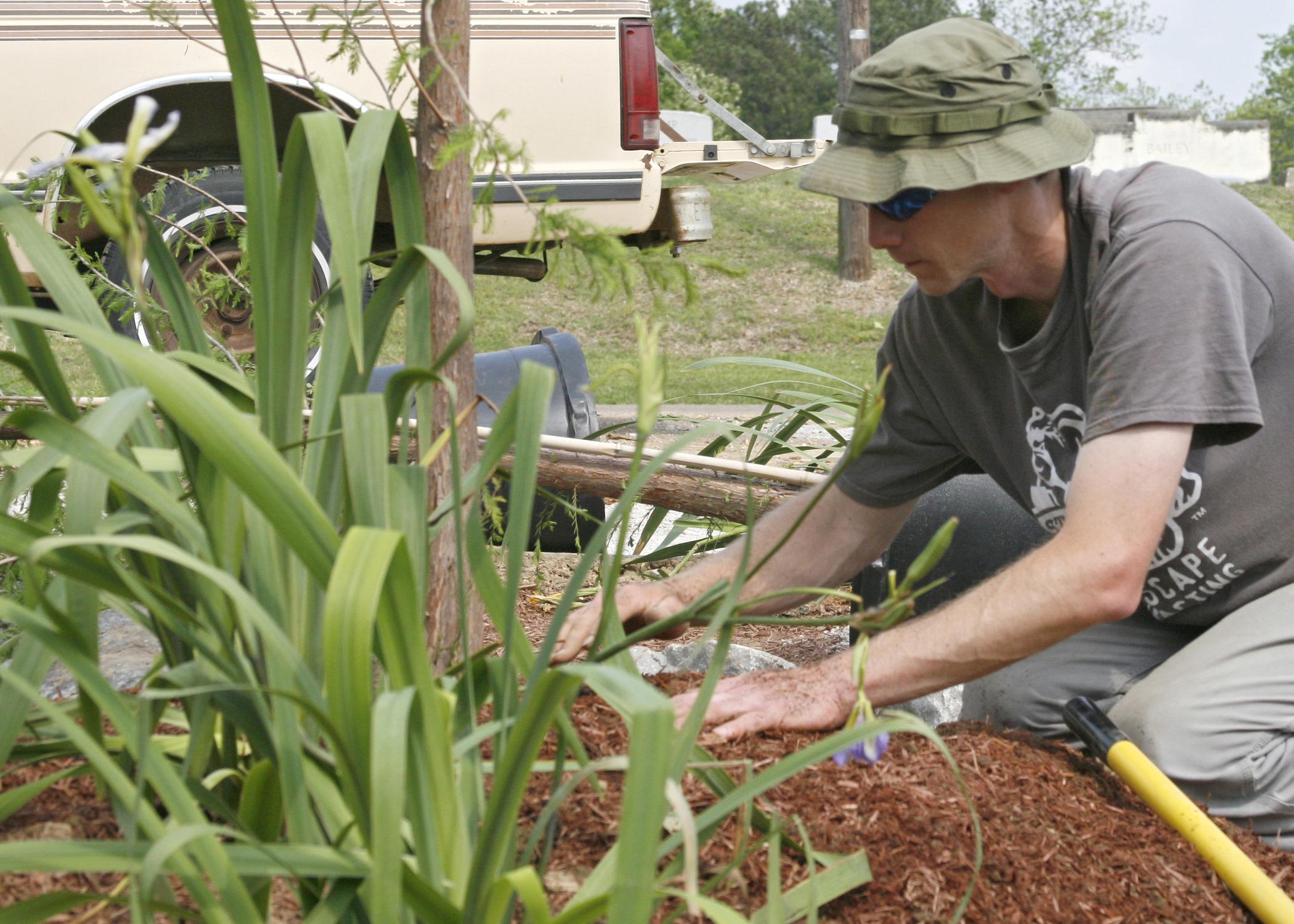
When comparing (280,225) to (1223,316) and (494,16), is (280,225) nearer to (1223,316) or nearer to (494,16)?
(1223,316)

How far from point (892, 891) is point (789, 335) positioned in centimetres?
986

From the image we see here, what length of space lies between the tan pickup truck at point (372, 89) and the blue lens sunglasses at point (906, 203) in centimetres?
311

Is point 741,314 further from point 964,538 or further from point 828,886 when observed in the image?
point 828,886

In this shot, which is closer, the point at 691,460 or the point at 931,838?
the point at 931,838

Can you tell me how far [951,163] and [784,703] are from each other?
804 mm

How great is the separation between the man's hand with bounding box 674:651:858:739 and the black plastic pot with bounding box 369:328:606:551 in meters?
1.66

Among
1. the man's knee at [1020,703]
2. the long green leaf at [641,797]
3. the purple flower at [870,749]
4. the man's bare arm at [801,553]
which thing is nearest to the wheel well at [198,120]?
the man's bare arm at [801,553]

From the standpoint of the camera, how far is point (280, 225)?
4.01 feet

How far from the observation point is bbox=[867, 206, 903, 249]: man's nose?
6.14 feet

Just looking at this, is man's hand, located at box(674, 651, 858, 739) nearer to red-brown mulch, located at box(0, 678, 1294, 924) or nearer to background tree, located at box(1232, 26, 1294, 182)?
red-brown mulch, located at box(0, 678, 1294, 924)

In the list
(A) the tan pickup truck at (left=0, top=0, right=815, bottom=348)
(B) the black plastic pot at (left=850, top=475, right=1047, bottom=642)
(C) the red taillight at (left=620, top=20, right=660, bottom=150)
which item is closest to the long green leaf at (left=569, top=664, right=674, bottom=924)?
(B) the black plastic pot at (left=850, top=475, right=1047, bottom=642)

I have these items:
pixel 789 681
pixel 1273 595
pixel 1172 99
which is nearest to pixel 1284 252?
pixel 1273 595

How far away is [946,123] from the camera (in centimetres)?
178

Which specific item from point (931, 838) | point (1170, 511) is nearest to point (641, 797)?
point (931, 838)
